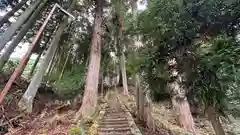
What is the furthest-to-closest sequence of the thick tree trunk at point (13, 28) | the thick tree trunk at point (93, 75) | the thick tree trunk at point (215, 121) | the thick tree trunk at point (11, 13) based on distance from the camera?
the thick tree trunk at point (11, 13) < the thick tree trunk at point (93, 75) < the thick tree trunk at point (13, 28) < the thick tree trunk at point (215, 121)

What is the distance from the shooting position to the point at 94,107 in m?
8.78

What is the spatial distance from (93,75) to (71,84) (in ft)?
10.0

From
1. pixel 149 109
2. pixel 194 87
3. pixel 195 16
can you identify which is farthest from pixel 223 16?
pixel 149 109

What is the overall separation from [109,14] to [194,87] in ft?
28.3

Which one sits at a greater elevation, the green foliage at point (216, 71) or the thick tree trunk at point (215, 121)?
the green foliage at point (216, 71)

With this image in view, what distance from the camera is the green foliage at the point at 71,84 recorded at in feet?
38.9

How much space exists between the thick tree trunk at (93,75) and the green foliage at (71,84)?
293 cm

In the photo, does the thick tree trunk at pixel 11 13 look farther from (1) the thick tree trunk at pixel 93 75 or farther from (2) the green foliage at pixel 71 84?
(2) the green foliage at pixel 71 84

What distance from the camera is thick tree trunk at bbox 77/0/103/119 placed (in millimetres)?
8516

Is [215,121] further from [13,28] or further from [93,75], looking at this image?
[13,28]

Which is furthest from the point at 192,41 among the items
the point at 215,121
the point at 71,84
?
the point at 71,84

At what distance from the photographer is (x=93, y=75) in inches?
368

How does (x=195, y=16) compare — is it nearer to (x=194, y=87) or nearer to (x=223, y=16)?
(x=223, y=16)

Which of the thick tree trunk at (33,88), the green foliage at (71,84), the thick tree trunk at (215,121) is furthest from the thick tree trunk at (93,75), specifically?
the thick tree trunk at (215,121)
